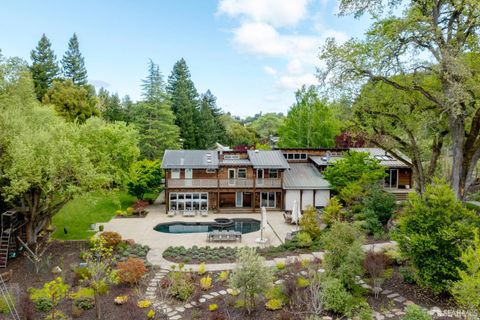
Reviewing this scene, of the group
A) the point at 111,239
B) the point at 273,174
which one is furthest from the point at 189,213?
the point at 111,239

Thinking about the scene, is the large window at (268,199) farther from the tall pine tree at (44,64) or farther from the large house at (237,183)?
the tall pine tree at (44,64)

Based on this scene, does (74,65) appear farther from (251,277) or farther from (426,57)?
(251,277)

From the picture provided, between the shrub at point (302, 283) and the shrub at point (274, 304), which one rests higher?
Result: the shrub at point (302, 283)

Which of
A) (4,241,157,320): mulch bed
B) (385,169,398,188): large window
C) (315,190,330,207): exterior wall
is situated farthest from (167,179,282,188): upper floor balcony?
(385,169,398,188): large window

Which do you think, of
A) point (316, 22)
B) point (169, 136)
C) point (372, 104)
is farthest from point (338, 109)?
point (169, 136)

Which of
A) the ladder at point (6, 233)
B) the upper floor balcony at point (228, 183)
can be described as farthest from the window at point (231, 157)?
the ladder at point (6, 233)

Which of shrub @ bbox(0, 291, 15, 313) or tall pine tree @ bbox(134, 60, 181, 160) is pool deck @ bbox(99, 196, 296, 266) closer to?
shrub @ bbox(0, 291, 15, 313)
